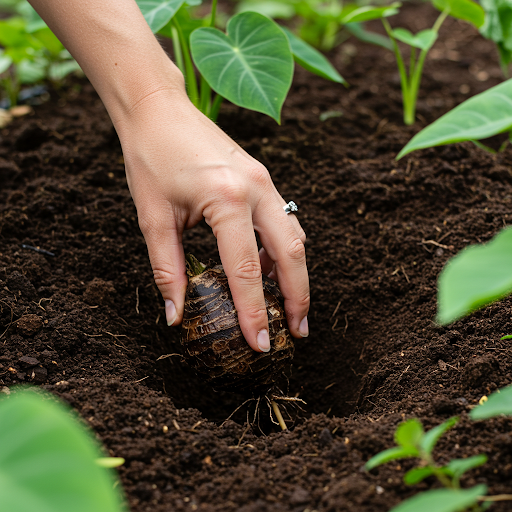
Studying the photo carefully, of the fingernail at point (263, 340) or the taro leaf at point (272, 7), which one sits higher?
the fingernail at point (263, 340)

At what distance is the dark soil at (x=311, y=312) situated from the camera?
996mm

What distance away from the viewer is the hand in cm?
119

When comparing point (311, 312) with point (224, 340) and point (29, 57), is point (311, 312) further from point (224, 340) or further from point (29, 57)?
point (29, 57)

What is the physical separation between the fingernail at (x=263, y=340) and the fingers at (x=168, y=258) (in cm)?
22

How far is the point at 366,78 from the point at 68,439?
2683 mm

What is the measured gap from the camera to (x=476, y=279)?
2.09 feet

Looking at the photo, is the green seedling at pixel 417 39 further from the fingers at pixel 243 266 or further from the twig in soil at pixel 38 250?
the twig in soil at pixel 38 250

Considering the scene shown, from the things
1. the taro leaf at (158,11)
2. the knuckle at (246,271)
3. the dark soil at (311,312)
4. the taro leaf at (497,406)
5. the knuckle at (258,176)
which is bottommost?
the dark soil at (311,312)

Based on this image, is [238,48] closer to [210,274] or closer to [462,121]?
[210,274]

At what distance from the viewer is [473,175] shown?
1.92 metres

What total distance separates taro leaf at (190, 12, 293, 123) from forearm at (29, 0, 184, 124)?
443 mm

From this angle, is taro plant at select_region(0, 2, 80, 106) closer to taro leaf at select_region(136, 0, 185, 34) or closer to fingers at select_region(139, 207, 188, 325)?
taro leaf at select_region(136, 0, 185, 34)

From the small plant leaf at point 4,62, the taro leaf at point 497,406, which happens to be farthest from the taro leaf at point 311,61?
the taro leaf at point 497,406

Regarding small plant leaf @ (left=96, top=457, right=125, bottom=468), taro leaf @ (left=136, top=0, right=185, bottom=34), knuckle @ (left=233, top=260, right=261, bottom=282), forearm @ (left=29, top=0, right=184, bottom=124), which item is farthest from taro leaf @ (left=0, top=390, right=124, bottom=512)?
taro leaf @ (left=136, top=0, right=185, bottom=34)
